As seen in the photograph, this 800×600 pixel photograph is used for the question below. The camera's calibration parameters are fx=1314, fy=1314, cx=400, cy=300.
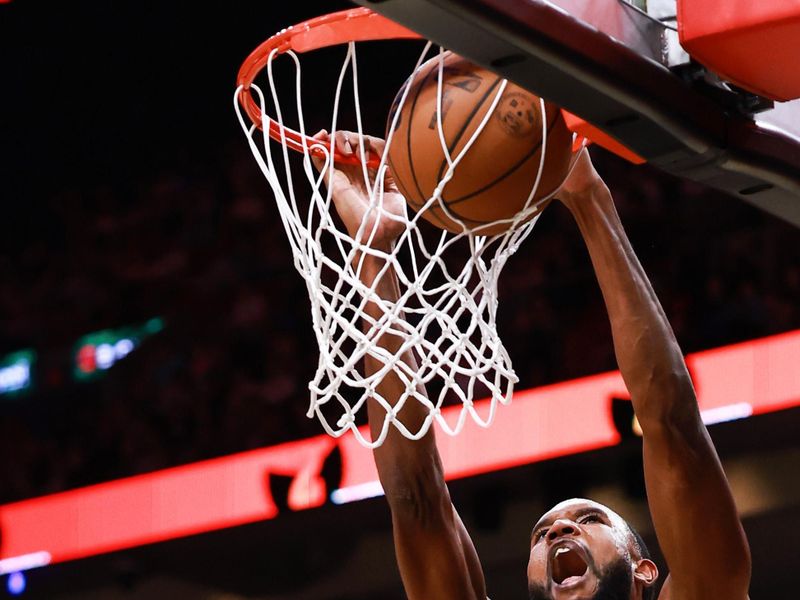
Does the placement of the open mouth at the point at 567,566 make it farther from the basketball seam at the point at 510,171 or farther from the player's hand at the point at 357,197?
the basketball seam at the point at 510,171

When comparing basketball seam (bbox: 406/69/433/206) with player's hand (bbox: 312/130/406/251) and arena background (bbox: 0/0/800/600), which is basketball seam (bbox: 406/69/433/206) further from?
arena background (bbox: 0/0/800/600)

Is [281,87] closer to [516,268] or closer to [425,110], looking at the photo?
[516,268]

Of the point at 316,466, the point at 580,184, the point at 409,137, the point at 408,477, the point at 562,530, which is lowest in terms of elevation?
the point at 316,466

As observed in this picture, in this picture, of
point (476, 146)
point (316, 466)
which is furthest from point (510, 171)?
point (316, 466)

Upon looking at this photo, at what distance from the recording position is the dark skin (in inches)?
77.8

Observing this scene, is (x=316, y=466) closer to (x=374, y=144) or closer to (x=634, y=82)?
(x=374, y=144)

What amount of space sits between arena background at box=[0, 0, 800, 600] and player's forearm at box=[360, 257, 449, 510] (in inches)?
63.1

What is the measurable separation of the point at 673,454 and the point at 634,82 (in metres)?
0.70

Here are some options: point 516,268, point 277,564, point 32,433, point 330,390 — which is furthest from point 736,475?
point 32,433

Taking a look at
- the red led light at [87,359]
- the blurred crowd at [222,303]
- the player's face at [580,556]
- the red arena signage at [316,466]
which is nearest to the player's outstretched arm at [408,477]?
the player's face at [580,556]

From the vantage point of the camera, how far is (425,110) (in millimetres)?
1917

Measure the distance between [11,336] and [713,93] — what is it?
14.2ft

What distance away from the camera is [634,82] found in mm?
1503

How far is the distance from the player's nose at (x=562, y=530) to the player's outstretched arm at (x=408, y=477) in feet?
0.53
